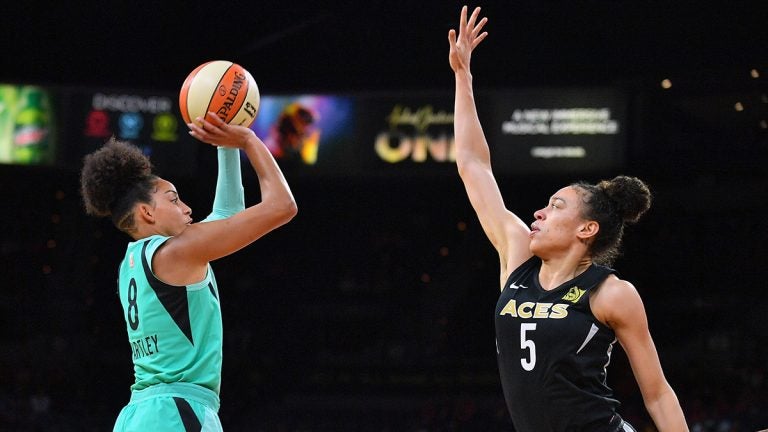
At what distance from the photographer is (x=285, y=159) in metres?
11.6

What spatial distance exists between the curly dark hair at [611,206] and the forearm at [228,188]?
49.7 inches

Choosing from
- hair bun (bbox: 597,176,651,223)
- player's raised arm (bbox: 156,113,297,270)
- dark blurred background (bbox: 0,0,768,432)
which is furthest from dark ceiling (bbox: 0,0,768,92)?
player's raised arm (bbox: 156,113,297,270)

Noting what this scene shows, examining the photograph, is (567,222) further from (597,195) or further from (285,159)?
(285,159)

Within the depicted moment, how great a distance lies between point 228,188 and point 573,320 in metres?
1.39

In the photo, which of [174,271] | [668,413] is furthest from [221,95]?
[668,413]

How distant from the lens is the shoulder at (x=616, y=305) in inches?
131

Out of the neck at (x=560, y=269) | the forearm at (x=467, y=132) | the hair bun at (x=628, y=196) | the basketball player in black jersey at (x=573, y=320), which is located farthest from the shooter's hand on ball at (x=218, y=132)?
the hair bun at (x=628, y=196)

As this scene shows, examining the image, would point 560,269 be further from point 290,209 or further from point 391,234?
point 391,234

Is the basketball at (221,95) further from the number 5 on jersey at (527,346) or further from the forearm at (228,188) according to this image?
the number 5 on jersey at (527,346)

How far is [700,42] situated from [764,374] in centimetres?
408

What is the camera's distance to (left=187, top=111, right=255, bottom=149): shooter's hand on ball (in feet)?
11.4

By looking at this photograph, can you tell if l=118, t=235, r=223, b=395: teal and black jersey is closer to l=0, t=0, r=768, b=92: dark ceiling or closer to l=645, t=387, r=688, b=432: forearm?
l=645, t=387, r=688, b=432: forearm

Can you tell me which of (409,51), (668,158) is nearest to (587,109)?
(668,158)

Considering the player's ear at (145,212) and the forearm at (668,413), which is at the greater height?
the player's ear at (145,212)
